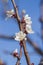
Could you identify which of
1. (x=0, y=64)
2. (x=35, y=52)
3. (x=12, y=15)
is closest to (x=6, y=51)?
(x=0, y=64)

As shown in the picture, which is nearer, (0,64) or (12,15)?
(12,15)

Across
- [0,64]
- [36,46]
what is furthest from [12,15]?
[36,46]

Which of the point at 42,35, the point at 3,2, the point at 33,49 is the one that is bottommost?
the point at 33,49

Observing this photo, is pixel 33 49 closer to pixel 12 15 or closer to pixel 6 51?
pixel 6 51

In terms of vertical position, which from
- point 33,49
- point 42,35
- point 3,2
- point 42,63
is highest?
point 3,2

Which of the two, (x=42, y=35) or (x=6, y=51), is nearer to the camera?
(x=6, y=51)

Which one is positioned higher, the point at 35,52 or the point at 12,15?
the point at 12,15

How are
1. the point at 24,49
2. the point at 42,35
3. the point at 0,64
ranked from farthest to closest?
the point at 42,35, the point at 0,64, the point at 24,49

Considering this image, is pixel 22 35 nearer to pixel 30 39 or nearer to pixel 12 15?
pixel 12 15

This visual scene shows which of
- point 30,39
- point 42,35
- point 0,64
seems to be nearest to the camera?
point 0,64
